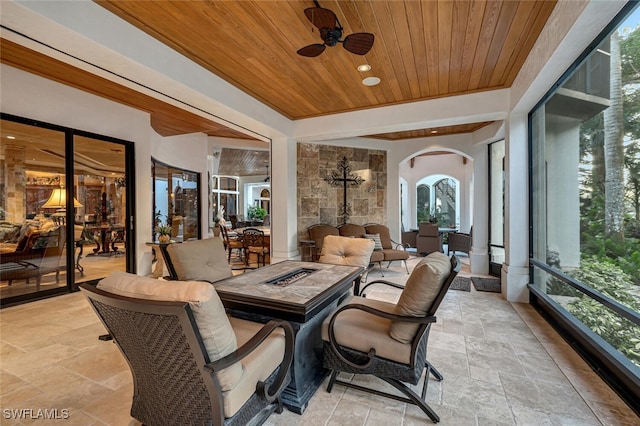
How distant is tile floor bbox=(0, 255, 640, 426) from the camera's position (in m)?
1.80

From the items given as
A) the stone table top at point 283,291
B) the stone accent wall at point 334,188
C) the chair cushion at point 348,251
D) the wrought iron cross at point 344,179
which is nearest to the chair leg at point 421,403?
the stone table top at point 283,291

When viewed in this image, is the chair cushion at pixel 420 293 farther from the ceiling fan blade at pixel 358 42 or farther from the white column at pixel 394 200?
the white column at pixel 394 200

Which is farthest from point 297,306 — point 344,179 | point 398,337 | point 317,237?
point 344,179

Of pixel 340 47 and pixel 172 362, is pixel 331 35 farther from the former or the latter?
pixel 172 362

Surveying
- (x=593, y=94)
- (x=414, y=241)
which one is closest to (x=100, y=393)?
(x=593, y=94)

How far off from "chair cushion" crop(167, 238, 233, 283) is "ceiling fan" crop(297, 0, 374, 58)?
79.2 inches

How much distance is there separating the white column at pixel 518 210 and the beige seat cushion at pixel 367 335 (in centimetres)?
297

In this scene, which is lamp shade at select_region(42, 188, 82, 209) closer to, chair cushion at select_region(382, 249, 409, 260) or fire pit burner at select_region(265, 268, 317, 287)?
A: fire pit burner at select_region(265, 268, 317, 287)

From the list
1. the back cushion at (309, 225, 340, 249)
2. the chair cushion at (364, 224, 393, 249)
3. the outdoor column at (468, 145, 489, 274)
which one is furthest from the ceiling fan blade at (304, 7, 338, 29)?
the outdoor column at (468, 145, 489, 274)

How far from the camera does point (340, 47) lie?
118 inches

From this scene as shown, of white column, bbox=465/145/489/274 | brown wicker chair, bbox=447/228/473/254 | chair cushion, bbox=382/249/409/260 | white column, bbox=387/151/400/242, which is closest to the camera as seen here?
chair cushion, bbox=382/249/409/260

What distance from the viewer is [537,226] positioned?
12.7ft

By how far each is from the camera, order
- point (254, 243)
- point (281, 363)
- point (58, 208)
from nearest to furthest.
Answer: point (281, 363), point (58, 208), point (254, 243)

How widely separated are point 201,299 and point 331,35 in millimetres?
2315
